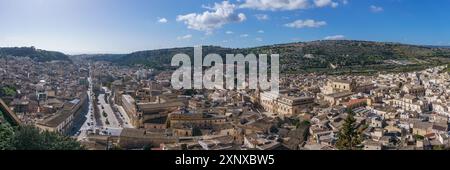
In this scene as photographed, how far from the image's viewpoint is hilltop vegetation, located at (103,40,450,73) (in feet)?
138

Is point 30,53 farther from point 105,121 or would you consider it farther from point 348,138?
point 348,138

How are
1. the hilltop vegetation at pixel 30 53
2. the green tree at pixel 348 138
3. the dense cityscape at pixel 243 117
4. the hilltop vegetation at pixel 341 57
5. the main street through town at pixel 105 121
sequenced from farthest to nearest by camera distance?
1. the hilltop vegetation at pixel 30 53
2. the hilltop vegetation at pixel 341 57
3. the main street through town at pixel 105 121
4. the dense cityscape at pixel 243 117
5. the green tree at pixel 348 138

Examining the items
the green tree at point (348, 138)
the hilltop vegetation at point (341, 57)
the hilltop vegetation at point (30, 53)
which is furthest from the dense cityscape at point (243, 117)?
the hilltop vegetation at point (30, 53)

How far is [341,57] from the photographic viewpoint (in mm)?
47156

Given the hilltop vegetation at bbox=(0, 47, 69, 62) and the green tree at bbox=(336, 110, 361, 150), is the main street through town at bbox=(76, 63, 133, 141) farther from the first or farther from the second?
the hilltop vegetation at bbox=(0, 47, 69, 62)

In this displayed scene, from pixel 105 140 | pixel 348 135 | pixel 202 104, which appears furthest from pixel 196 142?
pixel 202 104

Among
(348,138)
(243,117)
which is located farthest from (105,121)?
(348,138)

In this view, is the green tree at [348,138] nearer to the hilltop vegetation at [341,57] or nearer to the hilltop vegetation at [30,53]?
the hilltop vegetation at [341,57]

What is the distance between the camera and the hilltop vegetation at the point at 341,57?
42062 millimetres

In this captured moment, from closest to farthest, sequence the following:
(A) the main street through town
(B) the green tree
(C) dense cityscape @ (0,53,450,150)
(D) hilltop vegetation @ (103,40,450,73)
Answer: (B) the green tree, (C) dense cityscape @ (0,53,450,150), (A) the main street through town, (D) hilltop vegetation @ (103,40,450,73)

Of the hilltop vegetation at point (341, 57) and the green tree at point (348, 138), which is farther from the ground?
the hilltop vegetation at point (341, 57)

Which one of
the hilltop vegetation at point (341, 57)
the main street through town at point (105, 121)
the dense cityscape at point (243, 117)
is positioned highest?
the hilltop vegetation at point (341, 57)

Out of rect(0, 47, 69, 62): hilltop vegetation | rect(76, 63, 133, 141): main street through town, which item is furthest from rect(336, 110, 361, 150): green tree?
rect(0, 47, 69, 62): hilltop vegetation
